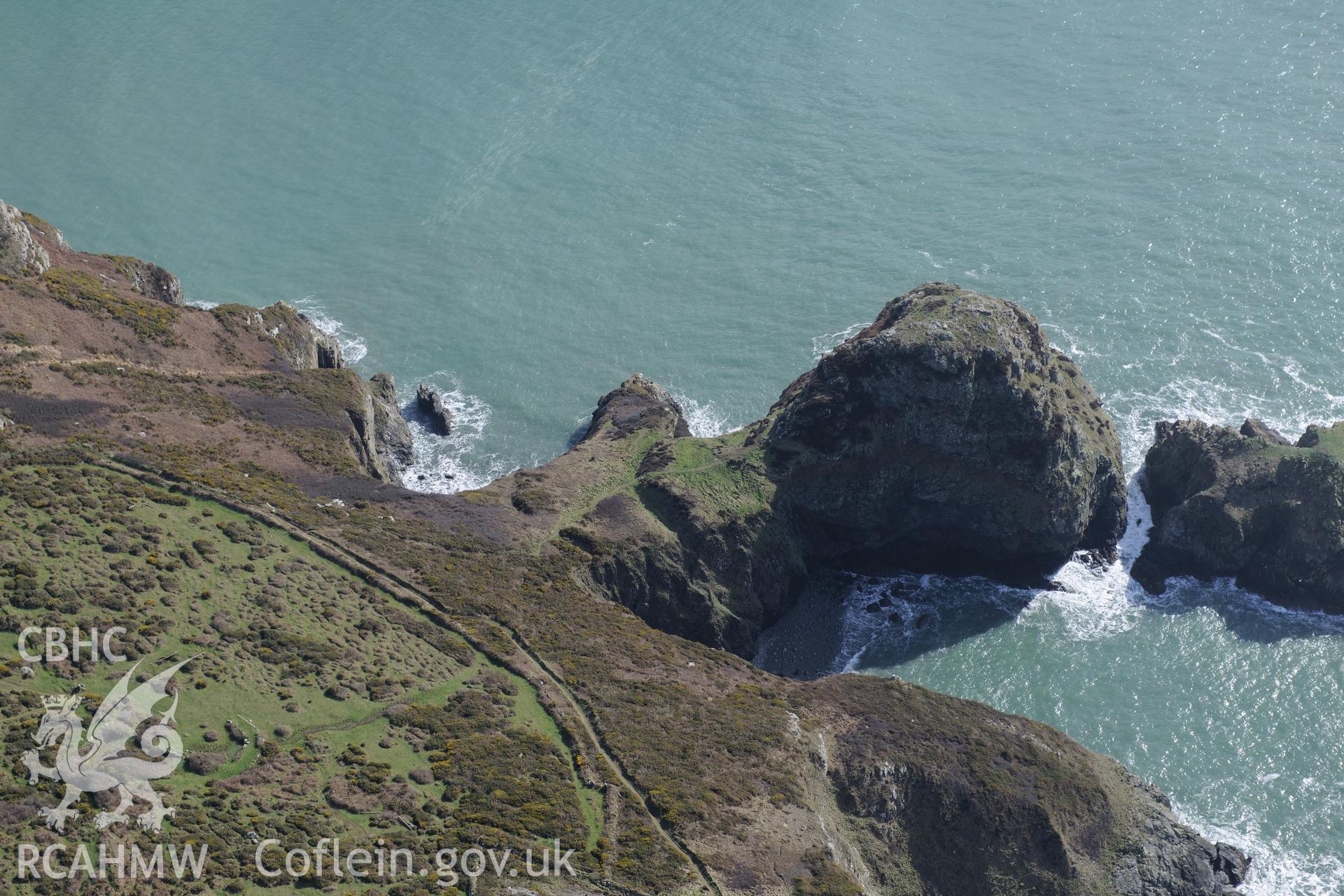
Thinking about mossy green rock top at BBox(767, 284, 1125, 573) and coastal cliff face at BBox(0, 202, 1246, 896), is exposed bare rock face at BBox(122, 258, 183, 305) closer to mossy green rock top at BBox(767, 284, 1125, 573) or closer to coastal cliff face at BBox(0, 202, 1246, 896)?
coastal cliff face at BBox(0, 202, 1246, 896)

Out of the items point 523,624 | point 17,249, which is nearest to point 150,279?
point 17,249

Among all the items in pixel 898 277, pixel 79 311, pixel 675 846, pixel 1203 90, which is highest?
pixel 1203 90

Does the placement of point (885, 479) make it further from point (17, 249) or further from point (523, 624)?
point (17, 249)

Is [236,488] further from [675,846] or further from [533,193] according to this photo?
[533,193]

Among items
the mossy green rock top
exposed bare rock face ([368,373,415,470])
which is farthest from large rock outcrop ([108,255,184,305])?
the mossy green rock top

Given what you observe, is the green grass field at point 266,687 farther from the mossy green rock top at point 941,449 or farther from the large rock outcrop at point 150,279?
the mossy green rock top at point 941,449

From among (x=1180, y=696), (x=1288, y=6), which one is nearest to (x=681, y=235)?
(x=1180, y=696)
